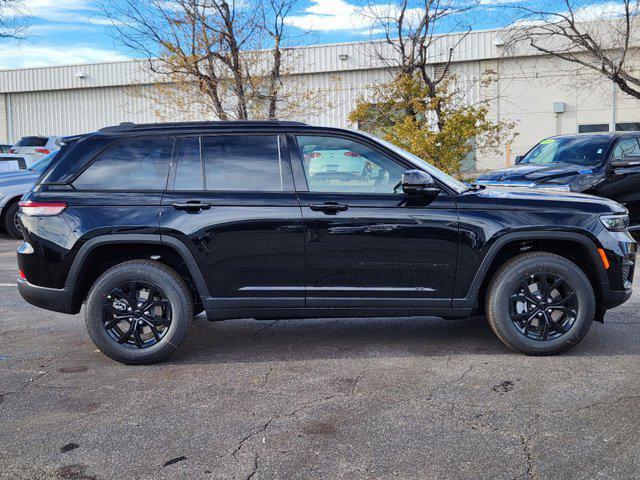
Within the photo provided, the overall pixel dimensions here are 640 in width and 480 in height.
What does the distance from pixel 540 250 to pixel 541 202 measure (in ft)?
1.35

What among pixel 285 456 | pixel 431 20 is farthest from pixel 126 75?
pixel 285 456

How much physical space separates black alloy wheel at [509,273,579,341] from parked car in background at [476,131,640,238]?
16.8ft

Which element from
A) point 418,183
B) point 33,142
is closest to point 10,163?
point 33,142

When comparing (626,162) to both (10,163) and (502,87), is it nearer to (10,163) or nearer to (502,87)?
(10,163)

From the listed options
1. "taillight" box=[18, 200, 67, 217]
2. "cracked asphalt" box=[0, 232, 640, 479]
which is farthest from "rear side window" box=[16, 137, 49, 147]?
"taillight" box=[18, 200, 67, 217]

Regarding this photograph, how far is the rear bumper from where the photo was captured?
515 cm

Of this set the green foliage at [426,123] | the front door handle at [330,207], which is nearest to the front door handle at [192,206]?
the front door handle at [330,207]

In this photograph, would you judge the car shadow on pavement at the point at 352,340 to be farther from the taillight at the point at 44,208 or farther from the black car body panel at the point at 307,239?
the taillight at the point at 44,208

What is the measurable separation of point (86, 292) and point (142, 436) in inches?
72.6

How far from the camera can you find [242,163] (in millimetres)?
5242

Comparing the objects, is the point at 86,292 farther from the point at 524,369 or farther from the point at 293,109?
the point at 293,109

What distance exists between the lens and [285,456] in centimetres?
359

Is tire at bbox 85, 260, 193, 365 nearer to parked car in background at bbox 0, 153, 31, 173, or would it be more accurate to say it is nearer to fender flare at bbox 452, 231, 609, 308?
fender flare at bbox 452, 231, 609, 308

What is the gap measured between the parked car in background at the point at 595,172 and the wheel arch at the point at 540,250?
4.84m
